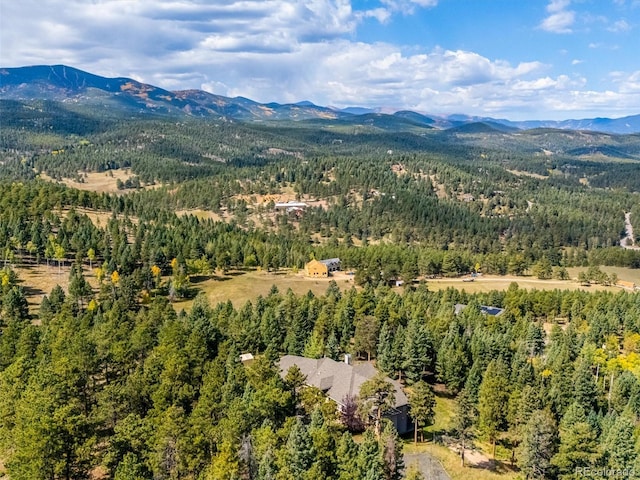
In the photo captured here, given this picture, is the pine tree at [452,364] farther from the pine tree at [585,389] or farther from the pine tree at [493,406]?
the pine tree at [585,389]

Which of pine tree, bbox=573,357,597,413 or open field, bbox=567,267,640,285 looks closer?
pine tree, bbox=573,357,597,413

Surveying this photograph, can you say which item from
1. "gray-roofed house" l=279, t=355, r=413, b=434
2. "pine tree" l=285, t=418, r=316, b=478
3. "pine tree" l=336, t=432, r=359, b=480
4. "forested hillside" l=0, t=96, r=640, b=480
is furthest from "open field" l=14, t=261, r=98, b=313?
"pine tree" l=336, t=432, r=359, b=480

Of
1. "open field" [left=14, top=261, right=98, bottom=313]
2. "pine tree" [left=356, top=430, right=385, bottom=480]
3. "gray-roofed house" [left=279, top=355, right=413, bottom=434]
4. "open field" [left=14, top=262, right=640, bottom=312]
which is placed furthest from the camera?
"open field" [left=14, top=262, right=640, bottom=312]

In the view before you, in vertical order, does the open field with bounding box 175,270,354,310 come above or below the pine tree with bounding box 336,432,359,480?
below

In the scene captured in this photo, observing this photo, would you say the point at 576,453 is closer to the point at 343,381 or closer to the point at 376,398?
the point at 376,398

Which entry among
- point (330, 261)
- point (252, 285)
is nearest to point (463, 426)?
point (252, 285)

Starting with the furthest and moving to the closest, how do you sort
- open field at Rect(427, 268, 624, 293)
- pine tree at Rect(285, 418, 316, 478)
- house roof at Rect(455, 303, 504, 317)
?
open field at Rect(427, 268, 624, 293) < house roof at Rect(455, 303, 504, 317) < pine tree at Rect(285, 418, 316, 478)

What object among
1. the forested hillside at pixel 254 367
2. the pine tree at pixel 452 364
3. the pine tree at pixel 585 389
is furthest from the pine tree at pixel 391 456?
the pine tree at pixel 585 389

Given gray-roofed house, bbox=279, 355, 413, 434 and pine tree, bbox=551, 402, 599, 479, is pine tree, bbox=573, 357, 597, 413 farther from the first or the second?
gray-roofed house, bbox=279, 355, 413, 434

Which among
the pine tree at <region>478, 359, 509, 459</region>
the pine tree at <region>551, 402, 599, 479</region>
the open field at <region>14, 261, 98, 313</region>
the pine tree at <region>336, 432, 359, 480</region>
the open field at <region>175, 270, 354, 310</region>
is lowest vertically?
the open field at <region>175, 270, 354, 310</region>
